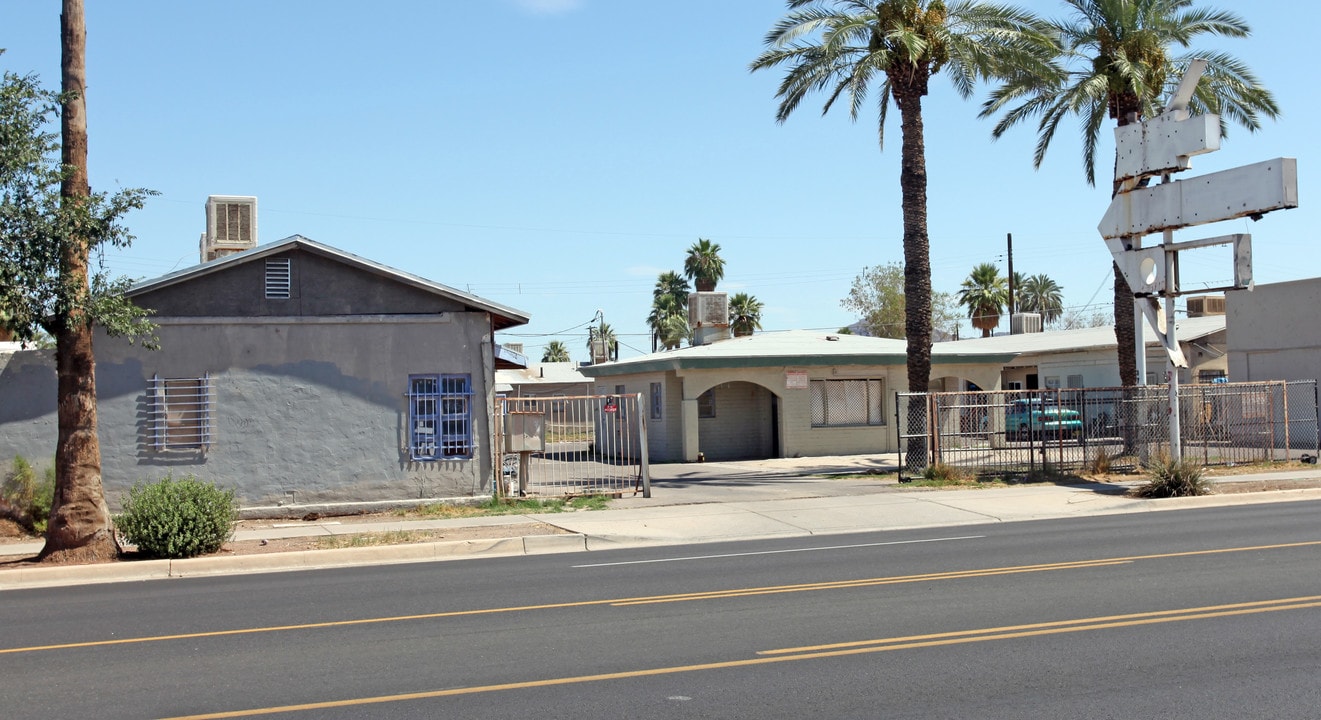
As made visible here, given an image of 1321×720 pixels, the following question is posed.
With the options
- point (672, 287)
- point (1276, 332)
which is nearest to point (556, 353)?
point (672, 287)

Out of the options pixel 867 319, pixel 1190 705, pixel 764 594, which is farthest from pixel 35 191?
pixel 867 319

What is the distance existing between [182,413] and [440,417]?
4.03 meters

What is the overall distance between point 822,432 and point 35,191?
71.8 ft

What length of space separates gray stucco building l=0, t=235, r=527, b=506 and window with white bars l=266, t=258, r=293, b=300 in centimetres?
2

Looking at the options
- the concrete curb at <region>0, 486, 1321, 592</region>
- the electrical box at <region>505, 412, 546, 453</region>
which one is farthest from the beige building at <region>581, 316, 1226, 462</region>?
the concrete curb at <region>0, 486, 1321, 592</region>

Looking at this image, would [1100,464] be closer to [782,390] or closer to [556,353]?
[782,390]

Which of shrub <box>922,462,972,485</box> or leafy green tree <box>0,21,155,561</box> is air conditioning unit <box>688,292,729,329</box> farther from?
leafy green tree <box>0,21,155,561</box>

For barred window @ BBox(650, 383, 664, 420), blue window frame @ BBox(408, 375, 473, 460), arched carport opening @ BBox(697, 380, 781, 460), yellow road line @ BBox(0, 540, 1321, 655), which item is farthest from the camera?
arched carport opening @ BBox(697, 380, 781, 460)

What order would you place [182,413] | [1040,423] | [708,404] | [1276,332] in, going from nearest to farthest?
[182,413], [1040,423], [1276,332], [708,404]

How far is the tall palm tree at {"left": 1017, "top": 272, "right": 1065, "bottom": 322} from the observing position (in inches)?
3093

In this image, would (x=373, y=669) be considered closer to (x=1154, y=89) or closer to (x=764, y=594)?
(x=764, y=594)

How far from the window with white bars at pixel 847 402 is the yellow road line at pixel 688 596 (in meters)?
19.1

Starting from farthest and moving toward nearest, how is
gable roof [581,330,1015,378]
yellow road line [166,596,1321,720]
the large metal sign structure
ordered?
gable roof [581,330,1015,378], the large metal sign structure, yellow road line [166,596,1321,720]

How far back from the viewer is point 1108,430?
23.3 meters
